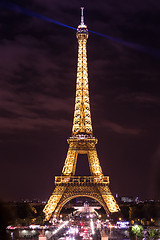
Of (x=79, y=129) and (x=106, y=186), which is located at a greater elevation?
(x=79, y=129)

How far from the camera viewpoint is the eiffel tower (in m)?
68.2

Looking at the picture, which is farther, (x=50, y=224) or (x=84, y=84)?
(x=84, y=84)

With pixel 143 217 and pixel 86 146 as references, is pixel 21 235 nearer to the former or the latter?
pixel 86 146

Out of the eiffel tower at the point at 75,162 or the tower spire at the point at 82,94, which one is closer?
the eiffel tower at the point at 75,162

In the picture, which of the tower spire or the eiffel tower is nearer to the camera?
the eiffel tower

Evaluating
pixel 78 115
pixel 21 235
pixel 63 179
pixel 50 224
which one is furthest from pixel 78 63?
pixel 21 235

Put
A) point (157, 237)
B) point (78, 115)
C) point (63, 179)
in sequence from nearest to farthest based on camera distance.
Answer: point (157, 237), point (63, 179), point (78, 115)

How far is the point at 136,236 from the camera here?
44406 millimetres

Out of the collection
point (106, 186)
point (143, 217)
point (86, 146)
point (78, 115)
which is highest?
point (78, 115)

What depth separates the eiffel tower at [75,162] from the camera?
68.2 m

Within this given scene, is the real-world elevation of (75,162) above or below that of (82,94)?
below

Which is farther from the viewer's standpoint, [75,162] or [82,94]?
[82,94]

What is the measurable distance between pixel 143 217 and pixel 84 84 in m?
30.4

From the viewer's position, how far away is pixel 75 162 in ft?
236
